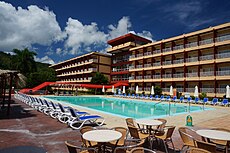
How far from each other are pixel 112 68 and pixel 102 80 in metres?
9.98

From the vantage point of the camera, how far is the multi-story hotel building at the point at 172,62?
2562 centimetres

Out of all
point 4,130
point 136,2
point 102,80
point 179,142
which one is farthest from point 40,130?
point 102,80

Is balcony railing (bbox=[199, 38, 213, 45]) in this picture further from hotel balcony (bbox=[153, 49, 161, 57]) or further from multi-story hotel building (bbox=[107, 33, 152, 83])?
multi-story hotel building (bbox=[107, 33, 152, 83])

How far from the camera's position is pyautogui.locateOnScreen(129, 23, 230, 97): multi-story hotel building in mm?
25328

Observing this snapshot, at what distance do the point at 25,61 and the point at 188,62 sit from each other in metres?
39.9

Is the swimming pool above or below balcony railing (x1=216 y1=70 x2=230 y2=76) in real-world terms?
below

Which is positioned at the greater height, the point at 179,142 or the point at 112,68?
the point at 112,68

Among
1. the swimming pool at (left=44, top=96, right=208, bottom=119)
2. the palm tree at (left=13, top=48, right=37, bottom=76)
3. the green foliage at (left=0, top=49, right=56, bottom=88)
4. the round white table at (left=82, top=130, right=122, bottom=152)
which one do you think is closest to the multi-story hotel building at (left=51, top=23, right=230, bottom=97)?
the swimming pool at (left=44, top=96, right=208, bottom=119)

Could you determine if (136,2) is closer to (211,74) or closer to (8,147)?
(8,147)

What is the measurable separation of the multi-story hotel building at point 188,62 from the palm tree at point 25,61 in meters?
27.0

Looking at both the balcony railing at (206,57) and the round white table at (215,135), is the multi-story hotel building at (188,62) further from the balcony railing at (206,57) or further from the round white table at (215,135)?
the round white table at (215,135)

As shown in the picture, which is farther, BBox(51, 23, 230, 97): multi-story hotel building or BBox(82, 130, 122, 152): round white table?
BBox(51, 23, 230, 97): multi-story hotel building

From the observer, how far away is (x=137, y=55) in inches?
1521

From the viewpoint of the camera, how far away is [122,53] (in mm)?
44844
